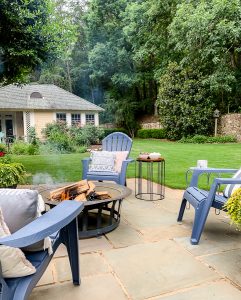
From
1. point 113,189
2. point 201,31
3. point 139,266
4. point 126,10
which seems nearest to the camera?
point 139,266

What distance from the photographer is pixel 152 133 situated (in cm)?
1753

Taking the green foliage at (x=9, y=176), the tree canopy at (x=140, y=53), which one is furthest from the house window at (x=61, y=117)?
the green foliage at (x=9, y=176)

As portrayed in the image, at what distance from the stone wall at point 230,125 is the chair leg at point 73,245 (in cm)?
1325

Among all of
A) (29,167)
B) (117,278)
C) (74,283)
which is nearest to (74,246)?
(74,283)

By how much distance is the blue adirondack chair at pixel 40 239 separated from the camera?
112 cm

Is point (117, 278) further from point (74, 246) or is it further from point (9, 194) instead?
point (9, 194)

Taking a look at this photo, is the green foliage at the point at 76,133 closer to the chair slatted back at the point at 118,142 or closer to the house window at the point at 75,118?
the house window at the point at 75,118

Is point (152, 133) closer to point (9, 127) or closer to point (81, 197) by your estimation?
point (9, 127)

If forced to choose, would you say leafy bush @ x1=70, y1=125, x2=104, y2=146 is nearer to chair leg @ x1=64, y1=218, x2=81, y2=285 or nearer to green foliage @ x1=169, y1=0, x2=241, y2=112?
green foliage @ x1=169, y1=0, x2=241, y2=112

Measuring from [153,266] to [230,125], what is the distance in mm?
13125

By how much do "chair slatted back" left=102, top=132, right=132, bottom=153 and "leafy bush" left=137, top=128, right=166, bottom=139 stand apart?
11563 mm

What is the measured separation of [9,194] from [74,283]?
84cm

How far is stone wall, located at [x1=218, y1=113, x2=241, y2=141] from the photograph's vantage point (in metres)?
13.5

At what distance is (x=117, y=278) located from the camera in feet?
6.28
